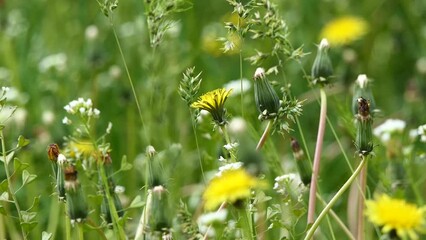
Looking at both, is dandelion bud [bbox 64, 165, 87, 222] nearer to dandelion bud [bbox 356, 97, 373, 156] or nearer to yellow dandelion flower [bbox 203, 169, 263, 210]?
yellow dandelion flower [bbox 203, 169, 263, 210]

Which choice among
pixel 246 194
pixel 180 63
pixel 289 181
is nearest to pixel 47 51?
pixel 180 63

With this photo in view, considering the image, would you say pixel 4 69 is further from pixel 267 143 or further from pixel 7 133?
pixel 267 143

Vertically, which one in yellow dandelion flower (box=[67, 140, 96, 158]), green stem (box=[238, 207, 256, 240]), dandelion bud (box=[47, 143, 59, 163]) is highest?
dandelion bud (box=[47, 143, 59, 163])

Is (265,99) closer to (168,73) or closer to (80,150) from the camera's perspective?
(80,150)

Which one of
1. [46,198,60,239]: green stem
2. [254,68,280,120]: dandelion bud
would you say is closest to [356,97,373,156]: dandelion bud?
[254,68,280,120]: dandelion bud

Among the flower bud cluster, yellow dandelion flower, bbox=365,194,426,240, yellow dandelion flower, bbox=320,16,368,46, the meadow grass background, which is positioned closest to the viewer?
yellow dandelion flower, bbox=365,194,426,240

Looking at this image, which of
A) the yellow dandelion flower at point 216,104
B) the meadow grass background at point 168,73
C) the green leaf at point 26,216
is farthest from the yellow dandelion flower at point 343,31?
the green leaf at point 26,216
